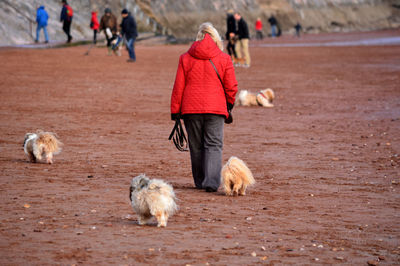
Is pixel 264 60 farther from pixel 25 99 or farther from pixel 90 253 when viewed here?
pixel 90 253

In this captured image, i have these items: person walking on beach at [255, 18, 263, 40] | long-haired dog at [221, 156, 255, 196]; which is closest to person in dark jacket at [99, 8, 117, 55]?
long-haired dog at [221, 156, 255, 196]

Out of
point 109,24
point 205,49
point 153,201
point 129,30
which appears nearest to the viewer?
point 153,201

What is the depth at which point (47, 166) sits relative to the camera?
10680 mm

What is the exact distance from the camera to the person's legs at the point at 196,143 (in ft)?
29.8

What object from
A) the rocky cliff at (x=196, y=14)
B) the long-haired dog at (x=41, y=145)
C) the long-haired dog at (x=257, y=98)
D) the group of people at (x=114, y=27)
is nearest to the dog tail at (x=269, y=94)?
the long-haired dog at (x=257, y=98)

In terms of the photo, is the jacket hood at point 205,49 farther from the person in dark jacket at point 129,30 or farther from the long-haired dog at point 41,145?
the person in dark jacket at point 129,30

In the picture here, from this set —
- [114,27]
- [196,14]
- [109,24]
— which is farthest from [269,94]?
[196,14]

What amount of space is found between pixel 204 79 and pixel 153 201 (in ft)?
7.89

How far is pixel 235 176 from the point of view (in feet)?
28.5

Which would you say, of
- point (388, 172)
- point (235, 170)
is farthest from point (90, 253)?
point (388, 172)

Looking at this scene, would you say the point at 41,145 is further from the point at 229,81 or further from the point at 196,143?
the point at 229,81

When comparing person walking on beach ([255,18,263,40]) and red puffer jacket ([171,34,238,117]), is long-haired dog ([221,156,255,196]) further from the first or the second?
person walking on beach ([255,18,263,40])

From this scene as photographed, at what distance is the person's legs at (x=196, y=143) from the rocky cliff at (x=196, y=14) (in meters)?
33.9

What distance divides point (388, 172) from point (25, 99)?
11.2 m
